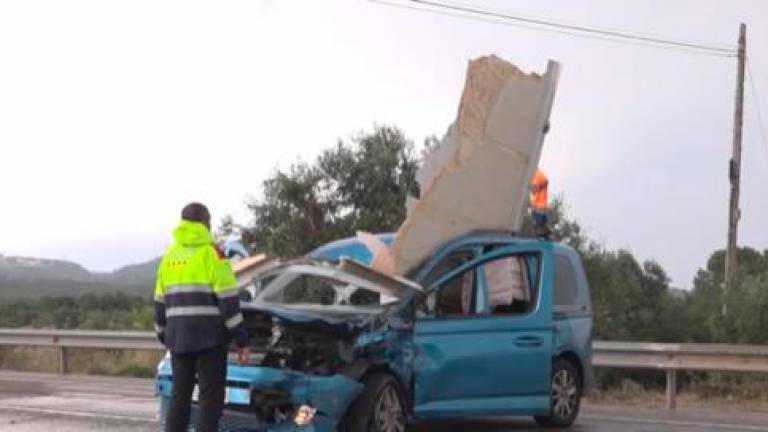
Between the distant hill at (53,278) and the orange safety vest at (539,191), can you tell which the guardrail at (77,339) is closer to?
the orange safety vest at (539,191)

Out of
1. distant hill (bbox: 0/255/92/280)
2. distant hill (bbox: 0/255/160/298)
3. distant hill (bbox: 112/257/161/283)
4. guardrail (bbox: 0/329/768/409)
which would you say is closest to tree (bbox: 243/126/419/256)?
guardrail (bbox: 0/329/768/409)

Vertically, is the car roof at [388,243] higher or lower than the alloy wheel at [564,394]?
higher

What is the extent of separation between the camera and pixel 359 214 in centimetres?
2314

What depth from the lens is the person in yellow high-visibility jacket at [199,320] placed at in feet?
23.7

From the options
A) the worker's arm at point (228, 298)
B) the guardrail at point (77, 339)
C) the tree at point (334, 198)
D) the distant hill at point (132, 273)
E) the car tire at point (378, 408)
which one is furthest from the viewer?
the distant hill at point (132, 273)

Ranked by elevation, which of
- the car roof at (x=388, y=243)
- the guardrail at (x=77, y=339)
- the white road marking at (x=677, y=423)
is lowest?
the white road marking at (x=677, y=423)

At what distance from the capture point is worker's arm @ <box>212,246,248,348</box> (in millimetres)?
7191

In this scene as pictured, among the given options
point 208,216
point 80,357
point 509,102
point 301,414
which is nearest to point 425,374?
point 301,414

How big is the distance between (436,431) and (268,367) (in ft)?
8.45

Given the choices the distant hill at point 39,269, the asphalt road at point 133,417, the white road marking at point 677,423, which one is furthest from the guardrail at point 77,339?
the distant hill at point 39,269

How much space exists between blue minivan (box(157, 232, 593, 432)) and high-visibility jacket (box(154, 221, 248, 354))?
40cm

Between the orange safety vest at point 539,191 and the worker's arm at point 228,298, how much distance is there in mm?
3901

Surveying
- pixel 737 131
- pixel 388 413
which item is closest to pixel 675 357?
pixel 388 413

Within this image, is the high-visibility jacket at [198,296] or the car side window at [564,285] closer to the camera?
the high-visibility jacket at [198,296]
